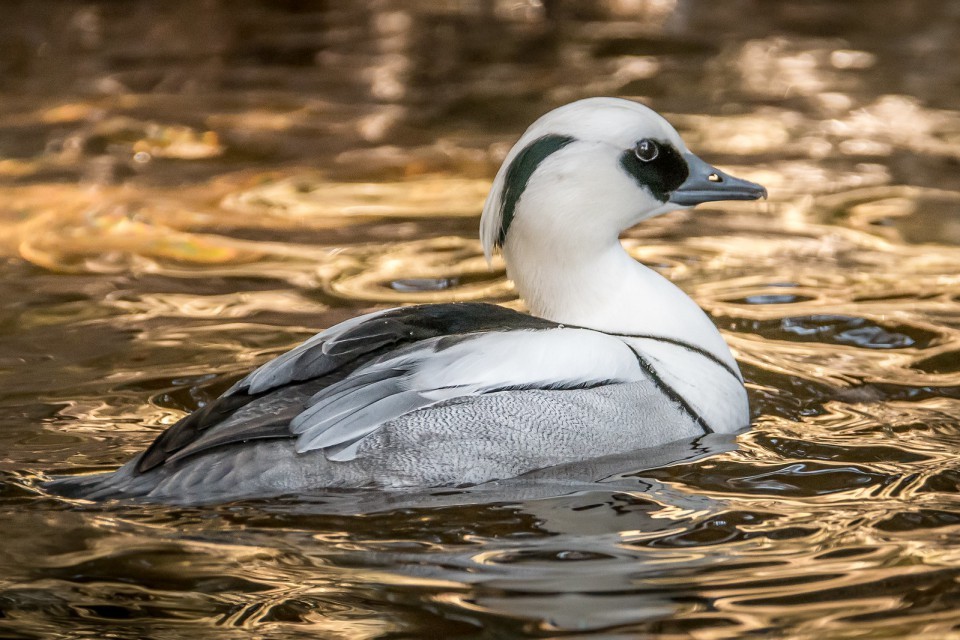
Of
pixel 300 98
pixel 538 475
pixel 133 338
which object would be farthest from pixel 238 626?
pixel 300 98

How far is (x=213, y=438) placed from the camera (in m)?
4.59

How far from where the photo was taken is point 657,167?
5.39 metres

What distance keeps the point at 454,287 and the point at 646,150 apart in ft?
7.64

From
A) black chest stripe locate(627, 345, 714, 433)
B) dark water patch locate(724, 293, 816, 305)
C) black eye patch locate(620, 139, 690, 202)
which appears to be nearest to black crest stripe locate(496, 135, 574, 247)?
black eye patch locate(620, 139, 690, 202)

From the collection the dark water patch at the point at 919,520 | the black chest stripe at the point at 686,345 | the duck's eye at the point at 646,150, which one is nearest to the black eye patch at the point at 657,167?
the duck's eye at the point at 646,150

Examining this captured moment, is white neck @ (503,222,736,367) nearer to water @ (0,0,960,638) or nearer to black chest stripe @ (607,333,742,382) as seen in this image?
black chest stripe @ (607,333,742,382)

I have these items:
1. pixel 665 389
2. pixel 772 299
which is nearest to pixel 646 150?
pixel 665 389

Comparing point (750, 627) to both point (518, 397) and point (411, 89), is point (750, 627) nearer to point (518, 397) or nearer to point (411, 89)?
point (518, 397)

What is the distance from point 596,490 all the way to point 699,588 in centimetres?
82

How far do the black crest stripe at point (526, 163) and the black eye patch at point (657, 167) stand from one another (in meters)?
0.29

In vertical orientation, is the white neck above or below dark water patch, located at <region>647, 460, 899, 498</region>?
above

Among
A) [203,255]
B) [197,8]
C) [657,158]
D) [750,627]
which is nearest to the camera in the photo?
[750,627]

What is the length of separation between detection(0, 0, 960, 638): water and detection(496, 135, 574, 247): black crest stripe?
1.07m

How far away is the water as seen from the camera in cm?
409
